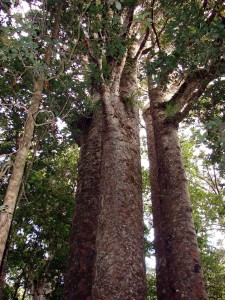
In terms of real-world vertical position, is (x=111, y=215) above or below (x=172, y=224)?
below

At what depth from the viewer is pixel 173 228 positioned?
15.1ft

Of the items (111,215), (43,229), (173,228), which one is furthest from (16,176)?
(43,229)

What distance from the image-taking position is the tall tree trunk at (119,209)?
2.95 metres

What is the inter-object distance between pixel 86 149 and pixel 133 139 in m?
1.28

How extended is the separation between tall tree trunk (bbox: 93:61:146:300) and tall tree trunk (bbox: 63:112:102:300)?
85 centimetres

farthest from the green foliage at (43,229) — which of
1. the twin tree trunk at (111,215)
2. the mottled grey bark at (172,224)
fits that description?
the mottled grey bark at (172,224)

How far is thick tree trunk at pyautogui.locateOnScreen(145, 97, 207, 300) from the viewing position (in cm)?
392

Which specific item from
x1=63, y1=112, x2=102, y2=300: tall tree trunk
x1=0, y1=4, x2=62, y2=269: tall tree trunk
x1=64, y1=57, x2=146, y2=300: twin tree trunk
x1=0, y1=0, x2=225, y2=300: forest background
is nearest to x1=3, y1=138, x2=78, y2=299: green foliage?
x1=0, y1=0, x2=225, y2=300: forest background

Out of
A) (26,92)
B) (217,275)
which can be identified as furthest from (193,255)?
(217,275)

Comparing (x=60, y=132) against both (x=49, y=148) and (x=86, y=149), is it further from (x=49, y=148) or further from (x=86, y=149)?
(x=86, y=149)

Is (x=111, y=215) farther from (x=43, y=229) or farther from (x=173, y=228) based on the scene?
(x=43, y=229)

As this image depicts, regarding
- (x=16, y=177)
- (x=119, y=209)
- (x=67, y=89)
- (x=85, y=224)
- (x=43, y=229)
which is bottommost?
(x=16, y=177)

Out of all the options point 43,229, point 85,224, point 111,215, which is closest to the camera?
point 111,215

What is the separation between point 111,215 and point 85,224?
46.3 inches
